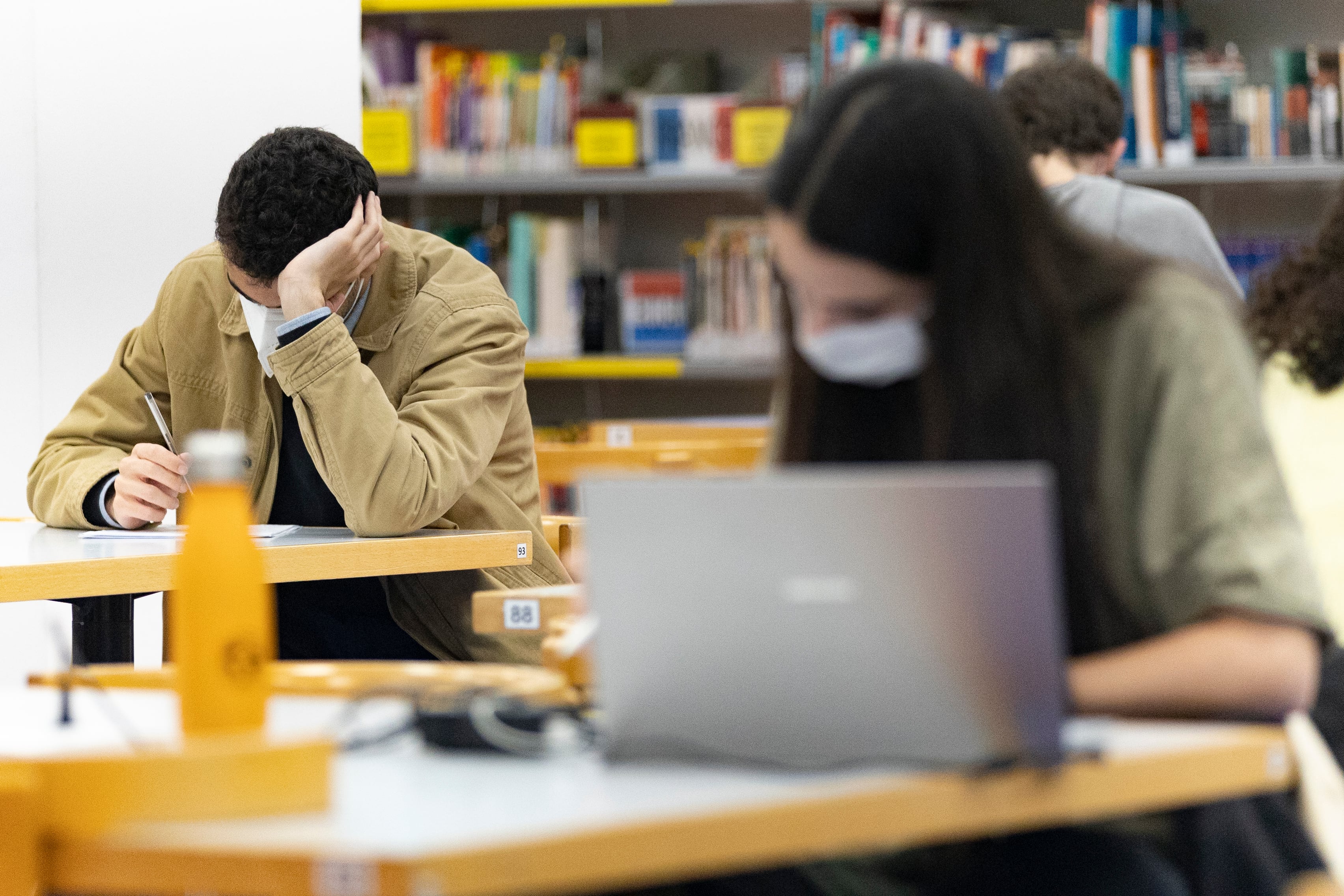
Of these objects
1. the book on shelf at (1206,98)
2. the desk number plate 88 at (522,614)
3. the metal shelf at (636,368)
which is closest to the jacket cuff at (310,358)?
the desk number plate 88 at (522,614)

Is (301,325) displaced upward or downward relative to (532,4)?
downward

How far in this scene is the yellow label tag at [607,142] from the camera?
398 centimetres

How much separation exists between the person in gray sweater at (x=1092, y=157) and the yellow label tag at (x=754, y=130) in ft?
3.26

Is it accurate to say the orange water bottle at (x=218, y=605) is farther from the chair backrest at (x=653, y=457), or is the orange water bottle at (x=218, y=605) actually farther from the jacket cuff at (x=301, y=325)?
the chair backrest at (x=653, y=457)

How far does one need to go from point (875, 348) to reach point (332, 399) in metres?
1.00

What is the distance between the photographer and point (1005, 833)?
0.94 m

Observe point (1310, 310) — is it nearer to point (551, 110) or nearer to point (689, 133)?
point (689, 133)

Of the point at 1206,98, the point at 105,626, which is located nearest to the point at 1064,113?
the point at 1206,98

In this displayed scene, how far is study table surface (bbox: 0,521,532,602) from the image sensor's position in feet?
5.48

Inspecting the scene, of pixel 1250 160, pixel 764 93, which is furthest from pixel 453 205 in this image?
pixel 1250 160

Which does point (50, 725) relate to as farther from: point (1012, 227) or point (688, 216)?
point (688, 216)

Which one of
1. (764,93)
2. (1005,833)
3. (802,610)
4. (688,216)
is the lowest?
(1005,833)

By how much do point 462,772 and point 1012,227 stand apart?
1.71ft

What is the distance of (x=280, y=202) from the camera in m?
1.98
